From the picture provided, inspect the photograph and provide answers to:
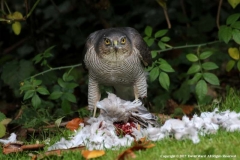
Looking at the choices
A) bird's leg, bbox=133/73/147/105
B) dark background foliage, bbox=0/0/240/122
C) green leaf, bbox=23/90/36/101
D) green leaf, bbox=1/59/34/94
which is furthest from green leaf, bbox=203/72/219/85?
green leaf, bbox=1/59/34/94

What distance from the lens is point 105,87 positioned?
699 centimetres

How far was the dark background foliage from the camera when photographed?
775 cm

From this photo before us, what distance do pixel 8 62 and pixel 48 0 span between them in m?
1.39

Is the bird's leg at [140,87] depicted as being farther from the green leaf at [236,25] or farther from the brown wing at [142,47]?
the green leaf at [236,25]

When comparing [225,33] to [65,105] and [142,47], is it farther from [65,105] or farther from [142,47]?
[65,105]

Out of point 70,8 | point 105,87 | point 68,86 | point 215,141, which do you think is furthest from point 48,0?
point 215,141

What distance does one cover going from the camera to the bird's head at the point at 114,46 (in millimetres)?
5793

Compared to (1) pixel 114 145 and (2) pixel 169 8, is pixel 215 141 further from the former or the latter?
(2) pixel 169 8

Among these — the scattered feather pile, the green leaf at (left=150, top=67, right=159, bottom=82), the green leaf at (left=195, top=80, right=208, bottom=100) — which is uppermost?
the green leaf at (left=150, top=67, right=159, bottom=82)

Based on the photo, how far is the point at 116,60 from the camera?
5867 millimetres

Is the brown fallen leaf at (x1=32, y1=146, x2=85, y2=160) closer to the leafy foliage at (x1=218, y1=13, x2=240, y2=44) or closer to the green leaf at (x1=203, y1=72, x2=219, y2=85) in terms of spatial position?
the green leaf at (x1=203, y1=72, x2=219, y2=85)

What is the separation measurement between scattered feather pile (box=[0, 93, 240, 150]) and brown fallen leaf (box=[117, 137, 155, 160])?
189mm

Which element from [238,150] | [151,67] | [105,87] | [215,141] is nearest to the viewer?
[238,150]

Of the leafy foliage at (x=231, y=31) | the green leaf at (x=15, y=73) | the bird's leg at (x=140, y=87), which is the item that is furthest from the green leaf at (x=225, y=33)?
the green leaf at (x=15, y=73)
